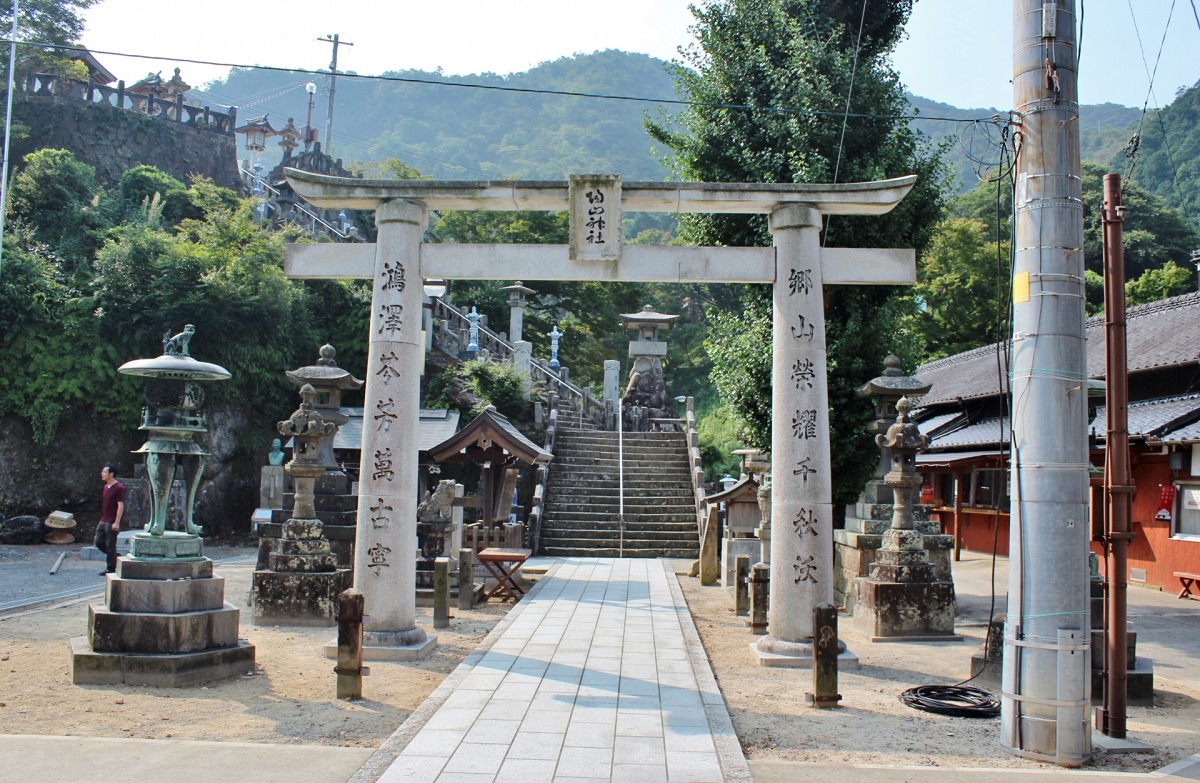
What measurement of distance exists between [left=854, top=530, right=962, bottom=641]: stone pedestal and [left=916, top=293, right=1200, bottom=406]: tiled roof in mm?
3499

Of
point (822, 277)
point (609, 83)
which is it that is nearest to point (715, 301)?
point (822, 277)

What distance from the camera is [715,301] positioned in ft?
145

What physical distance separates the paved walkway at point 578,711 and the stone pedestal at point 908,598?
2284 mm

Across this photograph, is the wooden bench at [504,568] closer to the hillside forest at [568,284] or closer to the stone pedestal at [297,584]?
the stone pedestal at [297,584]

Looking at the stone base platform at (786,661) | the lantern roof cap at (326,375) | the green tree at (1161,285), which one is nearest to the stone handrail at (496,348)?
the lantern roof cap at (326,375)

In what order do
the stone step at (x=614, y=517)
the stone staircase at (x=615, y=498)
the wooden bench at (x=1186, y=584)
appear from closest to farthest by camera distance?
the wooden bench at (x=1186, y=584) < the stone staircase at (x=615, y=498) < the stone step at (x=614, y=517)

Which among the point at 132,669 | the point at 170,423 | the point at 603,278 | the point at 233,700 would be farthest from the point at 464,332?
the point at 233,700

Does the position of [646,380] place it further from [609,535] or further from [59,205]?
[59,205]

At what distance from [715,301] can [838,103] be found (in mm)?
30138

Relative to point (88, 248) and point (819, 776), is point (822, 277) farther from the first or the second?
point (88, 248)

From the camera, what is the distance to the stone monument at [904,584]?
34.4ft

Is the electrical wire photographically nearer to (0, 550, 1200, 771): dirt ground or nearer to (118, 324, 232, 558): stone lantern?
(0, 550, 1200, 771): dirt ground

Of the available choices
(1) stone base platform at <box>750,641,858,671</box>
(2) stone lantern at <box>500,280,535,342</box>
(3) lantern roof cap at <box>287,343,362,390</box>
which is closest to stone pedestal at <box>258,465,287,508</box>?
(3) lantern roof cap at <box>287,343,362,390</box>

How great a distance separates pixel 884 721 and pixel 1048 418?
104 inches
